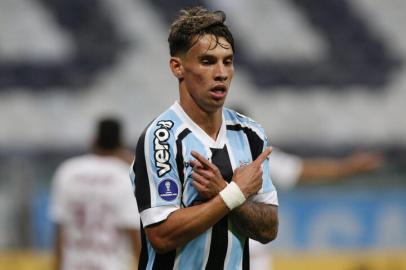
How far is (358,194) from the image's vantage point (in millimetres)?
11523

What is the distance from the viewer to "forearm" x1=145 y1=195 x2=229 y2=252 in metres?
3.76

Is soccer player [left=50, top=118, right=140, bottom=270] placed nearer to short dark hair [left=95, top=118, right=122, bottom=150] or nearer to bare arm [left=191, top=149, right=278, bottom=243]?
short dark hair [left=95, top=118, right=122, bottom=150]

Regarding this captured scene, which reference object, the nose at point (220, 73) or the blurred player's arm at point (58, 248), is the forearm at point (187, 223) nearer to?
the nose at point (220, 73)

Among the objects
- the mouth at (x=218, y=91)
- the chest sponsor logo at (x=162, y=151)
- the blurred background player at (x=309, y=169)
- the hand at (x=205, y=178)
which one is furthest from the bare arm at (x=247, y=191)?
the blurred background player at (x=309, y=169)

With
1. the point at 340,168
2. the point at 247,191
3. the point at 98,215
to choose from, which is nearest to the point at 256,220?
the point at 247,191

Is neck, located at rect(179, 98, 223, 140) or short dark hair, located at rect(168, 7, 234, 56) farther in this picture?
neck, located at rect(179, 98, 223, 140)

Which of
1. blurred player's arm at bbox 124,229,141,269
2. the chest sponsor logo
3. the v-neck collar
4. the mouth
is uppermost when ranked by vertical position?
the mouth

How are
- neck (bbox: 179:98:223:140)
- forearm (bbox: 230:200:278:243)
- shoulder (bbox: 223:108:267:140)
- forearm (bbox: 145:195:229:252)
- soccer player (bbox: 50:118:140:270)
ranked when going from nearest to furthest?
forearm (bbox: 145:195:229:252), forearm (bbox: 230:200:278:243), neck (bbox: 179:98:223:140), shoulder (bbox: 223:108:267:140), soccer player (bbox: 50:118:140:270)

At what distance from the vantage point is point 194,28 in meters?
3.85

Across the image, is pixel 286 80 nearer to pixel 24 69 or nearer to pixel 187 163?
pixel 24 69

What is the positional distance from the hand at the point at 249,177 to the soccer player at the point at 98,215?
2989 mm

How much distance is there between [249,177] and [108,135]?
3.17m

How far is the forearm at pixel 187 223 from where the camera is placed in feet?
12.3

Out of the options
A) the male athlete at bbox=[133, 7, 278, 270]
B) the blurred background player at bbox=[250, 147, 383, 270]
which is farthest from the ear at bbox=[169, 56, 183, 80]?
the blurred background player at bbox=[250, 147, 383, 270]
